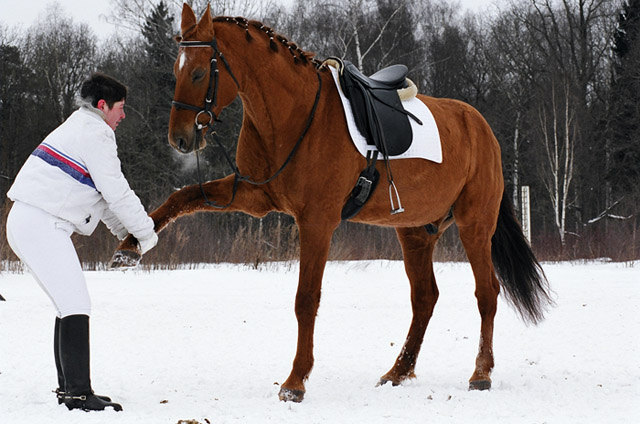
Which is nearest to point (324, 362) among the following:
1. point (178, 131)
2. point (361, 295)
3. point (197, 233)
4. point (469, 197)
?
point (469, 197)

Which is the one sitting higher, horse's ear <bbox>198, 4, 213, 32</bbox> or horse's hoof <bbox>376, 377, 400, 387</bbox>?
horse's ear <bbox>198, 4, 213, 32</bbox>

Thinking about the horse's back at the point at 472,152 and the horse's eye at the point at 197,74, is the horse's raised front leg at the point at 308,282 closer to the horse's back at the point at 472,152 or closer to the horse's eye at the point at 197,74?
the horse's eye at the point at 197,74

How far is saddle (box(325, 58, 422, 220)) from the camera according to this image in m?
5.06

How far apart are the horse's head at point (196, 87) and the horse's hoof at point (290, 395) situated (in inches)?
64.8

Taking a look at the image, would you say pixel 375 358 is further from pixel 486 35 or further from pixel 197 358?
pixel 486 35

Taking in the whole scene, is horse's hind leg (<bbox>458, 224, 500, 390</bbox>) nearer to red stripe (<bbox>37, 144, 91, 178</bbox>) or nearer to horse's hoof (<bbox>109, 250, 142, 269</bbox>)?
horse's hoof (<bbox>109, 250, 142, 269</bbox>)

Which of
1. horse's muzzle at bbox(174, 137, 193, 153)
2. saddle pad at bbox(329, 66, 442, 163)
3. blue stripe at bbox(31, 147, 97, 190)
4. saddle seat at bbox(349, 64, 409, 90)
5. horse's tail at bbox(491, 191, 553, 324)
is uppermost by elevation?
saddle seat at bbox(349, 64, 409, 90)

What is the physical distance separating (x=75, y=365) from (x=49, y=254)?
0.66 meters

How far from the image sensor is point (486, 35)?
36375 mm

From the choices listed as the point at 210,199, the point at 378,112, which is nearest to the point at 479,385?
the point at 378,112

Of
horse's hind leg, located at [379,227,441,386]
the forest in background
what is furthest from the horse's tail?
the forest in background

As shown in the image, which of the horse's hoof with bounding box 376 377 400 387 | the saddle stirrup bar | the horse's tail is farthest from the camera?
the horse's tail

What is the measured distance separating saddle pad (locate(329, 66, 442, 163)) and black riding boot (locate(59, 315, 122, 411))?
2.18 metres

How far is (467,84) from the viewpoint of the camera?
115 ft
